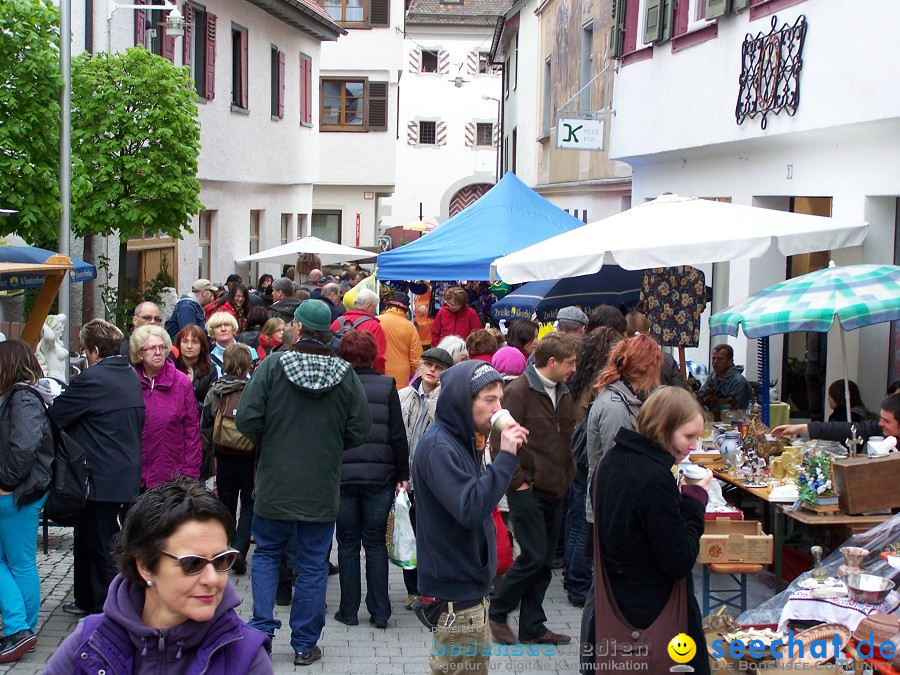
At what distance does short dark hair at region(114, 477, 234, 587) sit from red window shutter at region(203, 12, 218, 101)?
1781cm

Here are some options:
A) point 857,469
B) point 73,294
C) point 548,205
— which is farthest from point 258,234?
point 857,469

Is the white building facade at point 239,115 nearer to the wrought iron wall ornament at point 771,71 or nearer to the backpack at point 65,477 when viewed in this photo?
the wrought iron wall ornament at point 771,71

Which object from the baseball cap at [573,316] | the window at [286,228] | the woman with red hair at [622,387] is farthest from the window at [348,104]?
the woman with red hair at [622,387]

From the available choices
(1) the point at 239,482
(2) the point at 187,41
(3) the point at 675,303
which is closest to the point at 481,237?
(3) the point at 675,303

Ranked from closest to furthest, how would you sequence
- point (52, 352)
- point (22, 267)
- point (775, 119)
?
point (22, 267) < point (52, 352) < point (775, 119)

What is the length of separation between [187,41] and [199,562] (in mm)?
17609

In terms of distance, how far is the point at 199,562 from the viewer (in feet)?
9.25

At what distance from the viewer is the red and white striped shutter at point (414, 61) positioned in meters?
53.3

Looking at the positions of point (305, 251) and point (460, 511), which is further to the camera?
point (305, 251)

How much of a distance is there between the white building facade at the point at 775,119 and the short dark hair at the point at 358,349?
14.5 feet

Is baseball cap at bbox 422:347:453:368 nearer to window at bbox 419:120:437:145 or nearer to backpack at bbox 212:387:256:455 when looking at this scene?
backpack at bbox 212:387:256:455

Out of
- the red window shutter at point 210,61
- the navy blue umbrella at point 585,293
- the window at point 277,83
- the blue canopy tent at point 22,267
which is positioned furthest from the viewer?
the window at point 277,83

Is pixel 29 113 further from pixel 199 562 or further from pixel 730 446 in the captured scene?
pixel 199 562

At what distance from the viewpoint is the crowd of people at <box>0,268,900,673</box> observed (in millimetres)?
2895
